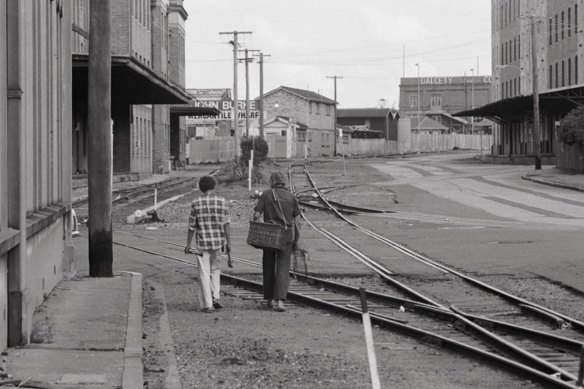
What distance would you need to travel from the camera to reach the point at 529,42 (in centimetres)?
8362

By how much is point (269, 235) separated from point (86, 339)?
130 inches

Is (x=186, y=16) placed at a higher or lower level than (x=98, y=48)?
higher

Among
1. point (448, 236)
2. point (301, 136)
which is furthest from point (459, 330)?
point (301, 136)

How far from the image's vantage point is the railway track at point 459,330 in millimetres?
9672

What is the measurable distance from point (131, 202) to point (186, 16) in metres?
53.5

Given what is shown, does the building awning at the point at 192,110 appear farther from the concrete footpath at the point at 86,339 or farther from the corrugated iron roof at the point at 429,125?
the corrugated iron roof at the point at 429,125

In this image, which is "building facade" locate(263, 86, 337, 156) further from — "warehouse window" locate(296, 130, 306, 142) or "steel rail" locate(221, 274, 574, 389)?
"steel rail" locate(221, 274, 574, 389)

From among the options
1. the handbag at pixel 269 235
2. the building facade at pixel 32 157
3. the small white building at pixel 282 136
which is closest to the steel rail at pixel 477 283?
the handbag at pixel 269 235

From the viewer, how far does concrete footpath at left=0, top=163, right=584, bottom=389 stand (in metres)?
8.88

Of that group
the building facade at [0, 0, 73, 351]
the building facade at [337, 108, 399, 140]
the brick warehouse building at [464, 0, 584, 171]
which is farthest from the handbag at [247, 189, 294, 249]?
the building facade at [337, 108, 399, 140]

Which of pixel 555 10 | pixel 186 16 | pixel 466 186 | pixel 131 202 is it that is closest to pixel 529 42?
pixel 555 10

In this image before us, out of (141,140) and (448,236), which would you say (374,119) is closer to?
(141,140)

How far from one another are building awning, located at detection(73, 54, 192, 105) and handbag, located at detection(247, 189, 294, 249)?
23.7m

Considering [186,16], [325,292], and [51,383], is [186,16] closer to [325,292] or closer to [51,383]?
[325,292]
